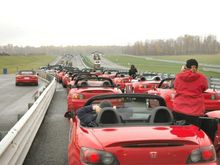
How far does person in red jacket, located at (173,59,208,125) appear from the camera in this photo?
22.7 ft

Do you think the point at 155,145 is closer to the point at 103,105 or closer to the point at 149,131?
the point at 149,131

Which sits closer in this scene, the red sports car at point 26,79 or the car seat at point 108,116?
Answer: the car seat at point 108,116

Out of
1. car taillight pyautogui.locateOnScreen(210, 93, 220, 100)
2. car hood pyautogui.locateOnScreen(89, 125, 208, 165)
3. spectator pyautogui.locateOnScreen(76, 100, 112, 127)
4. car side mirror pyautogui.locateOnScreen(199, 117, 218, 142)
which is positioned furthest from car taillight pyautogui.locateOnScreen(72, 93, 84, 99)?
car hood pyautogui.locateOnScreen(89, 125, 208, 165)

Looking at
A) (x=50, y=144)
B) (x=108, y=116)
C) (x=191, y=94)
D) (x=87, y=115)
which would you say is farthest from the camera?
(x=50, y=144)

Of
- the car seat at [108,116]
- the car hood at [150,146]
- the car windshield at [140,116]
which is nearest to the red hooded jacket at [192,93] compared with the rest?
the car windshield at [140,116]

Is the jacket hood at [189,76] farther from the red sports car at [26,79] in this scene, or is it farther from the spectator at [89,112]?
the red sports car at [26,79]

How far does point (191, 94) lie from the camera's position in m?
6.95

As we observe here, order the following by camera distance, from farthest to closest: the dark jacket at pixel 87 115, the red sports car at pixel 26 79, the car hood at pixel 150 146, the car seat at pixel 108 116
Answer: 1. the red sports car at pixel 26 79
2. the dark jacket at pixel 87 115
3. the car seat at pixel 108 116
4. the car hood at pixel 150 146

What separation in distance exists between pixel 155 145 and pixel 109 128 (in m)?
0.72

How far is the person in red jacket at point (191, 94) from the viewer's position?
6.91 m

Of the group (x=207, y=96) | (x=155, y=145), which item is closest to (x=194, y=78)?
(x=155, y=145)

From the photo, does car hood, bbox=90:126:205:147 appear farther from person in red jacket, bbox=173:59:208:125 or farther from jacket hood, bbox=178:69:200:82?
jacket hood, bbox=178:69:200:82

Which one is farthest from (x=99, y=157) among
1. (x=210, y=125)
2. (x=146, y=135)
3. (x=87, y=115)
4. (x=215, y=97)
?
(x=215, y=97)

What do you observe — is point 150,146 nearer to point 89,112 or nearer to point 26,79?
point 89,112
